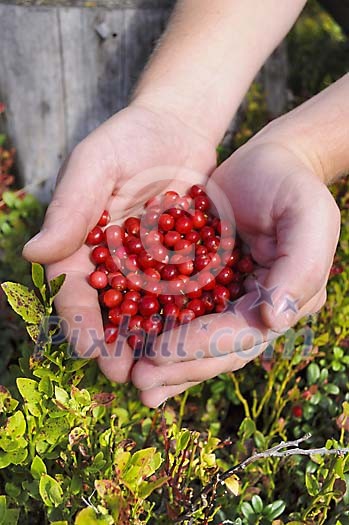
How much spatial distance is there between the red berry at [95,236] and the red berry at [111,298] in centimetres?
16

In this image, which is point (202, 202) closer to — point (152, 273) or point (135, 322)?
point (152, 273)

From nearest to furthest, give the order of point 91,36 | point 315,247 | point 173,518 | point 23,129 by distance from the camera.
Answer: point 173,518 < point 315,247 < point 91,36 < point 23,129

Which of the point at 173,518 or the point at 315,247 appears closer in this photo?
the point at 173,518

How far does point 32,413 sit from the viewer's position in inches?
46.9

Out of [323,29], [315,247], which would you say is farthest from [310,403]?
[323,29]

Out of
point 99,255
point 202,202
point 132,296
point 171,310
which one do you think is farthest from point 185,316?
point 202,202

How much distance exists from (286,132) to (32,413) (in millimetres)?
996

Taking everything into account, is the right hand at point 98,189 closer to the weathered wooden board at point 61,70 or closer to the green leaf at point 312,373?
the green leaf at point 312,373

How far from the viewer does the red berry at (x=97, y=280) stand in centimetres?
164

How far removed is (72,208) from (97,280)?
0.73 feet

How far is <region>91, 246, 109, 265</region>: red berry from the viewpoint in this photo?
5.59ft

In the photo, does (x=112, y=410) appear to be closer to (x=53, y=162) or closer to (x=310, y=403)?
(x=310, y=403)

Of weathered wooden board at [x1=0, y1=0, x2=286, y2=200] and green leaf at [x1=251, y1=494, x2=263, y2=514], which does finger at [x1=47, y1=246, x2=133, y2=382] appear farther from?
weathered wooden board at [x1=0, y1=0, x2=286, y2=200]

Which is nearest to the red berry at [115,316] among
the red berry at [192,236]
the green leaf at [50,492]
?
the red berry at [192,236]
